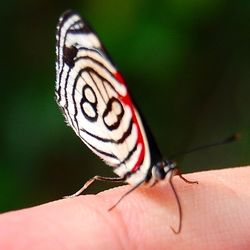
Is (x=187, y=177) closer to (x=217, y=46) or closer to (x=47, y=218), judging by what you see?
(x=47, y=218)

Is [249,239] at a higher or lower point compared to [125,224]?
lower

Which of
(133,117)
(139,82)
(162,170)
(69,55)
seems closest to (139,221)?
(162,170)

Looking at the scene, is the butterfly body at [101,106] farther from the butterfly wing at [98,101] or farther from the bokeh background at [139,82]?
the bokeh background at [139,82]

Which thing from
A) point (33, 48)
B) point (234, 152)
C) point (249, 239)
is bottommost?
point (234, 152)

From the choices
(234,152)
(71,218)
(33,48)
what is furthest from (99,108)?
(234,152)

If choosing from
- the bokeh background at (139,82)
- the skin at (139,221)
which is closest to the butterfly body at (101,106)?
the skin at (139,221)

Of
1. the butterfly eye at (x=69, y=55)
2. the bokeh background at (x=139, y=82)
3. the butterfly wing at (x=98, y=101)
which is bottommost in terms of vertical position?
the bokeh background at (x=139, y=82)

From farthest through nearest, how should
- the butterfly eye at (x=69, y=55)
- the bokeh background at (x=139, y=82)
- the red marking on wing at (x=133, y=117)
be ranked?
1. the bokeh background at (x=139, y=82)
2. the butterfly eye at (x=69, y=55)
3. the red marking on wing at (x=133, y=117)

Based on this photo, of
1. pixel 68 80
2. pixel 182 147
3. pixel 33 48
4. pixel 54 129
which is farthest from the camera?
pixel 182 147
